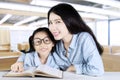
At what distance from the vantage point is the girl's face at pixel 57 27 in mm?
1348

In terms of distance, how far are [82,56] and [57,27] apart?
262mm

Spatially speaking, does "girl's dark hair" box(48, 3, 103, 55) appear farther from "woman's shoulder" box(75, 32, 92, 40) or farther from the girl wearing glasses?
the girl wearing glasses

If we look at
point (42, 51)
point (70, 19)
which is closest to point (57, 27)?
point (70, 19)

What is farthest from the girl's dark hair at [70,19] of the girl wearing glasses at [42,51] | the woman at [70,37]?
the girl wearing glasses at [42,51]

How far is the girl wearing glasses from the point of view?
56.6 inches

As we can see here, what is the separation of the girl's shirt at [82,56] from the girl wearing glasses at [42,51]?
0.05m

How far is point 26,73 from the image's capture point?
1054 millimetres

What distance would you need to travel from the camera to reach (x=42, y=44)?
145cm

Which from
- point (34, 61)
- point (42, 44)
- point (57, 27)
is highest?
point (57, 27)

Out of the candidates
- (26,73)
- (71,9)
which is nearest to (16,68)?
(26,73)

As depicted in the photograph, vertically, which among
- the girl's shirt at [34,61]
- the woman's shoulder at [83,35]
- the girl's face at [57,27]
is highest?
the girl's face at [57,27]

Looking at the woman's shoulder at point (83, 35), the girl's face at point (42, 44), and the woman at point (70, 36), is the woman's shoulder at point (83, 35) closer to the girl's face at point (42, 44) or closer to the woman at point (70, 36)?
the woman at point (70, 36)

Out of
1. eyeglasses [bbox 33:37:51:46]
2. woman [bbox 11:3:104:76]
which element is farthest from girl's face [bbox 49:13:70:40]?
eyeglasses [bbox 33:37:51:46]

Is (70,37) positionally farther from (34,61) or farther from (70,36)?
(34,61)
